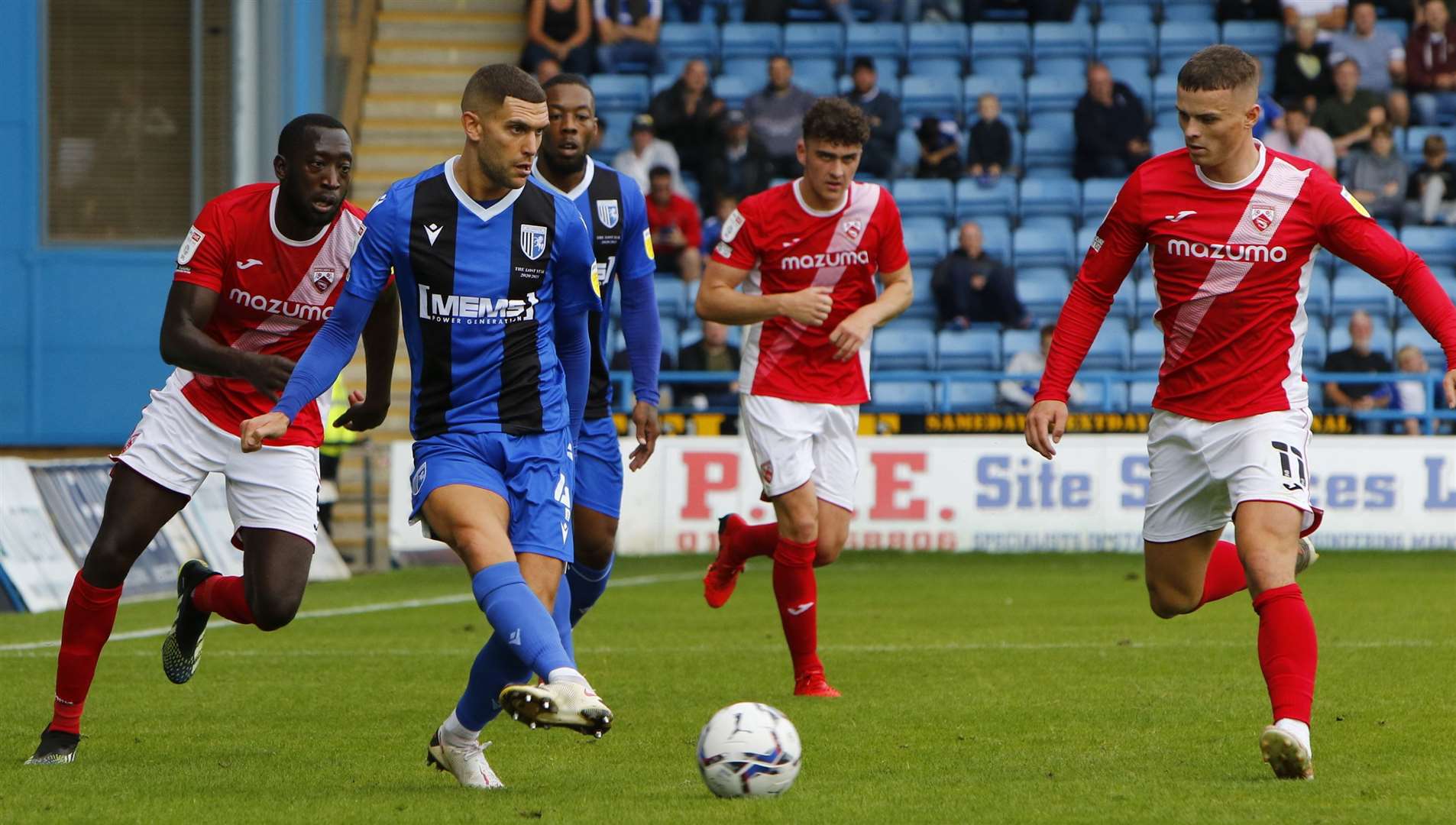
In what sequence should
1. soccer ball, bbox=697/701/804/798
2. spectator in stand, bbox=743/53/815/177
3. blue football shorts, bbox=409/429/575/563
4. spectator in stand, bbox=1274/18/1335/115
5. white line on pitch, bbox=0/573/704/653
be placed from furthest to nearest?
spectator in stand, bbox=1274/18/1335/115, spectator in stand, bbox=743/53/815/177, white line on pitch, bbox=0/573/704/653, blue football shorts, bbox=409/429/575/563, soccer ball, bbox=697/701/804/798

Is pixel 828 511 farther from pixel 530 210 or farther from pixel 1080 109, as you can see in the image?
pixel 1080 109

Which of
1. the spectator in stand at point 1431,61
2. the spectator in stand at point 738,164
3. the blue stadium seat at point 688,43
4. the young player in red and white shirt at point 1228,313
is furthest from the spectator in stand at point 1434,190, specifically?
the young player in red and white shirt at point 1228,313

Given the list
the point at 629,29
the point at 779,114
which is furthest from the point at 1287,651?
the point at 629,29

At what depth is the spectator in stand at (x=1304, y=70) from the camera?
20094 millimetres

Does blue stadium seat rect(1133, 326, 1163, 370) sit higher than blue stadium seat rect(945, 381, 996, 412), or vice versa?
blue stadium seat rect(1133, 326, 1163, 370)

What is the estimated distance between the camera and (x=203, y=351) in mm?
6559

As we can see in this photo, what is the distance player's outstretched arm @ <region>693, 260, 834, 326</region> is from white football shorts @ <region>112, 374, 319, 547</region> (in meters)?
2.21

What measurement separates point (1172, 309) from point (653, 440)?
2.05m

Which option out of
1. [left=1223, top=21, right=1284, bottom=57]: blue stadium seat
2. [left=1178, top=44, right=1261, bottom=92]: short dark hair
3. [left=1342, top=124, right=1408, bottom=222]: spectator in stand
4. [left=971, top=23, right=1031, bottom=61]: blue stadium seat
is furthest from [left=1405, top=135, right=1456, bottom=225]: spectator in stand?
[left=1178, top=44, right=1261, bottom=92]: short dark hair

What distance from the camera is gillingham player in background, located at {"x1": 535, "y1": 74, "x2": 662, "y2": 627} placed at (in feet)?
25.1

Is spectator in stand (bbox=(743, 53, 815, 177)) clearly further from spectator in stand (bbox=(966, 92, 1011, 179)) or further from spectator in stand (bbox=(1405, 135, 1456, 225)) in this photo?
spectator in stand (bbox=(1405, 135, 1456, 225))

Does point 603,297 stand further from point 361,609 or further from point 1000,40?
point 1000,40

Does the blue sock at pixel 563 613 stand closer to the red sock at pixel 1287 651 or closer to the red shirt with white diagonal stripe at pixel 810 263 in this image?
the red shirt with white diagonal stripe at pixel 810 263

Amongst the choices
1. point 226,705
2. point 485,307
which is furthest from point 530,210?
point 226,705
